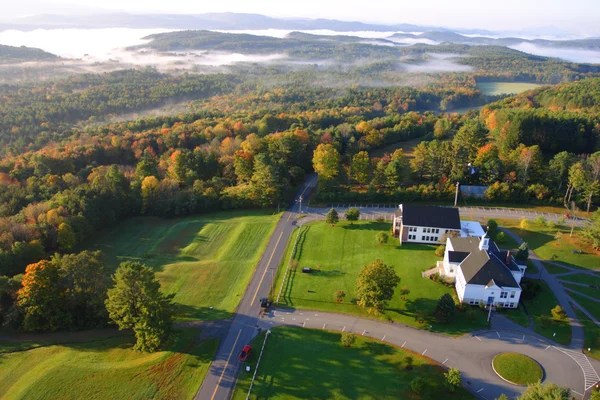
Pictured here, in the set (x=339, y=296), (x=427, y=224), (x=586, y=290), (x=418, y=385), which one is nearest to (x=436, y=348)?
(x=418, y=385)

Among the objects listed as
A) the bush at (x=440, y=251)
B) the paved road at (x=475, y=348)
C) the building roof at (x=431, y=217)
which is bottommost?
the paved road at (x=475, y=348)

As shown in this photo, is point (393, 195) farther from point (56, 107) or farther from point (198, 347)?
point (56, 107)

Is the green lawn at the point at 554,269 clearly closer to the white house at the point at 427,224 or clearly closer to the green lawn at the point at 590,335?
the green lawn at the point at 590,335

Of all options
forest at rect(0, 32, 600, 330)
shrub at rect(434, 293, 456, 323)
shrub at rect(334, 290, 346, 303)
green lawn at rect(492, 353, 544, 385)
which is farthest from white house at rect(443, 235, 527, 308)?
forest at rect(0, 32, 600, 330)

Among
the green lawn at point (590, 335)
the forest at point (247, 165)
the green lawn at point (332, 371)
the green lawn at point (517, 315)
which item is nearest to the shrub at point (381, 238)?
the forest at point (247, 165)

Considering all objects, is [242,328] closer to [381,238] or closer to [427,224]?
[381,238]

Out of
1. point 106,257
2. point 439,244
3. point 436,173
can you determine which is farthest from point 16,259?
point 436,173

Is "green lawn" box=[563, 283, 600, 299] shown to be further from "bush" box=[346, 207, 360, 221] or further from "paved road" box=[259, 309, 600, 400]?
"bush" box=[346, 207, 360, 221]
